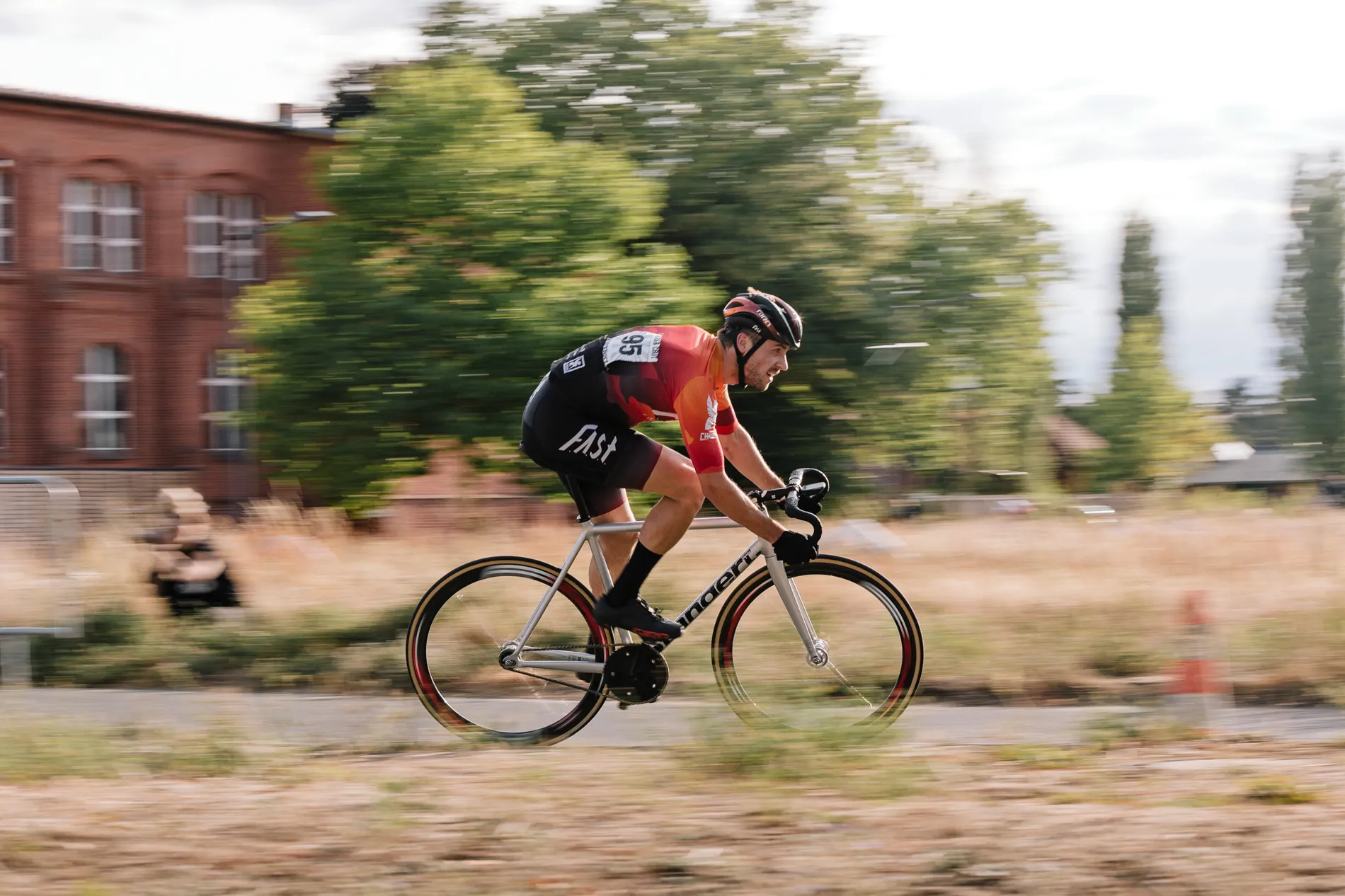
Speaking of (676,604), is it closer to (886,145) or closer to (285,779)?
(285,779)

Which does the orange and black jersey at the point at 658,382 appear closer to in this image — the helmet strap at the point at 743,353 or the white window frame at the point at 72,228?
the helmet strap at the point at 743,353

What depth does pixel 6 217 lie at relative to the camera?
1433 inches

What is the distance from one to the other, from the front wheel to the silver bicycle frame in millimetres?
28

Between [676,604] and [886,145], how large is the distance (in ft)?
50.2

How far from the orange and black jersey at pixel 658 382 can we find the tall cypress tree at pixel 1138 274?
277 ft

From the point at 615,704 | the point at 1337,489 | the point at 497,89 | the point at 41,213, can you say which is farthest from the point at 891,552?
the point at 1337,489

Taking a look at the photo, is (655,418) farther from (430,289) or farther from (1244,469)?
(1244,469)

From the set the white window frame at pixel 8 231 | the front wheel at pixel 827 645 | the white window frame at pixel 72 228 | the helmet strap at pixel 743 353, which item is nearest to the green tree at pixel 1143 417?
the white window frame at pixel 72 228

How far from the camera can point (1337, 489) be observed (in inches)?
2539

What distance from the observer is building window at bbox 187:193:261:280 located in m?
38.2

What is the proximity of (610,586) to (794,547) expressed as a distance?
820 mm

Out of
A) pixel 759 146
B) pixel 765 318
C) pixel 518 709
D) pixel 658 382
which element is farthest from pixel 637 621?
pixel 759 146

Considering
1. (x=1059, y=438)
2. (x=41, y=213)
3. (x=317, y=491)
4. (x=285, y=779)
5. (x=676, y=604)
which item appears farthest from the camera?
(x=1059, y=438)

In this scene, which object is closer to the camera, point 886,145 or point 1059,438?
point 886,145
